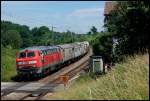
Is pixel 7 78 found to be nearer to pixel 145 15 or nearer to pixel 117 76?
pixel 145 15

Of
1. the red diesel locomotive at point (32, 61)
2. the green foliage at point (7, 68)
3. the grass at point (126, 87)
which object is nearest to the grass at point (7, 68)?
the green foliage at point (7, 68)

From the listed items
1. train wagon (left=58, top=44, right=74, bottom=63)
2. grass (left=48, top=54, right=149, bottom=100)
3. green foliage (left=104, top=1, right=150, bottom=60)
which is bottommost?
train wagon (left=58, top=44, right=74, bottom=63)

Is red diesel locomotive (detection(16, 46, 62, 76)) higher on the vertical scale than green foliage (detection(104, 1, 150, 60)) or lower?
lower

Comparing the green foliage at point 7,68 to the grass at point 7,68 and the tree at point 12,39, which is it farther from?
the tree at point 12,39

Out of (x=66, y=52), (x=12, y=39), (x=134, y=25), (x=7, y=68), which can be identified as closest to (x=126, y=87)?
(x=134, y=25)

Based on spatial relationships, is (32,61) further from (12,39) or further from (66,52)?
(12,39)

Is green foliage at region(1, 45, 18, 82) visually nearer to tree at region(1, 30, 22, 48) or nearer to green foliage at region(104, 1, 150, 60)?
green foliage at region(104, 1, 150, 60)

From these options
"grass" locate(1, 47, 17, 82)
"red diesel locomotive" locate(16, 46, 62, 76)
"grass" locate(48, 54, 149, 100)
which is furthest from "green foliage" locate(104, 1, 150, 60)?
"grass" locate(1, 47, 17, 82)

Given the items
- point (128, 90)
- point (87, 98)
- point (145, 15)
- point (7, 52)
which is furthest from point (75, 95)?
point (7, 52)

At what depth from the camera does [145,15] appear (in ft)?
62.8

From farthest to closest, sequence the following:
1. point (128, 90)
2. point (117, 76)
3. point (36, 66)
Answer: point (36, 66)
point (117, 76)
point (128, 90)

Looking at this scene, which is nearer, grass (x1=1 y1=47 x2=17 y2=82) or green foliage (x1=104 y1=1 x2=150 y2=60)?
green foliage (x1=104 y1=1 x2=150 y2=60)

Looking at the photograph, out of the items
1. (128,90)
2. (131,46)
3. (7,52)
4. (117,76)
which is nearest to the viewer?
(128,90)

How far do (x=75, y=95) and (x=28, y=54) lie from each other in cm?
2255
